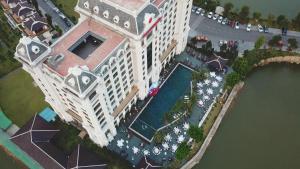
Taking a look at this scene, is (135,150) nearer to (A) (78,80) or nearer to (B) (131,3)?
(A) (78,80)

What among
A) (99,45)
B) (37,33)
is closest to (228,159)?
(99,45)

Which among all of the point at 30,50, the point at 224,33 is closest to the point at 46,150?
the point at 30,50

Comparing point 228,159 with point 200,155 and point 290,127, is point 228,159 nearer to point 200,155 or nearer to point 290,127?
point 200,155

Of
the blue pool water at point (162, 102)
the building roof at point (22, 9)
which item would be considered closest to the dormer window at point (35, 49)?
the blue pool water at point (162, 102)

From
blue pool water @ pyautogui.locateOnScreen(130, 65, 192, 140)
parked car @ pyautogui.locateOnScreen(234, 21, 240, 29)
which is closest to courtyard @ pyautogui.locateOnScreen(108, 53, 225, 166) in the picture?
blue pool water @ pyautogui.locateOnScreen(130, 65, 192, 140)

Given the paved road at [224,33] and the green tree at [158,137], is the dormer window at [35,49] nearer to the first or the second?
the green tree at [158,137]

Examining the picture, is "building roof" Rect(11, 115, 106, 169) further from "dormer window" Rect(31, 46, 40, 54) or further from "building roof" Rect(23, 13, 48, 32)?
"building roof" Rect(23, 13, 48, 32)

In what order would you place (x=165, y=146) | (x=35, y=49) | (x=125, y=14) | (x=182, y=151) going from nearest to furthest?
(x=35, y=49), (x=125, y=14), (x=182, y=151), (x=165, y=146)
